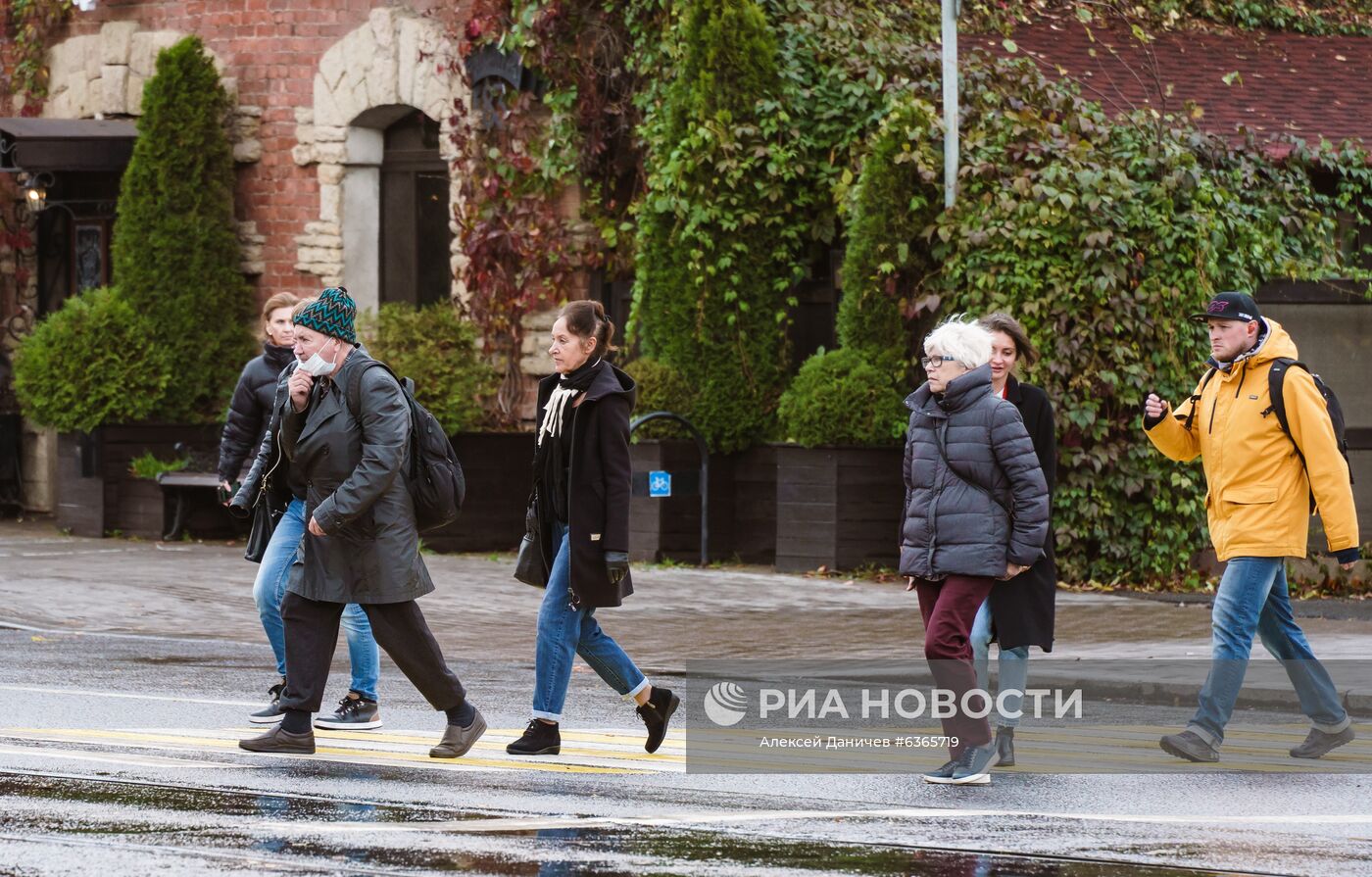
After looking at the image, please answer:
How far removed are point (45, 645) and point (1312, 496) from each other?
23.7 ft

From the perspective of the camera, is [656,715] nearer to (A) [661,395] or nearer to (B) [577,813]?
(B) [577,813]

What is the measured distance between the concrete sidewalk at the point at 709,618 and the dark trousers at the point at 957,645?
299 cm

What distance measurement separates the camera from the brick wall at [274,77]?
64.0 ft

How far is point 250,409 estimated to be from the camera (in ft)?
32.5

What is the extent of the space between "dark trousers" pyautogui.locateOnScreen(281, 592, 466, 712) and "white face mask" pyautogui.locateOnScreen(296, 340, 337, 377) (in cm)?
83

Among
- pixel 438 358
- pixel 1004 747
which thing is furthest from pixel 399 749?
pixel 438 358

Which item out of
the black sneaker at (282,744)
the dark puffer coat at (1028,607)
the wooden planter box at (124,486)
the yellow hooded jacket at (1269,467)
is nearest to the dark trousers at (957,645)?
the dark puffer coat at (1028,607)

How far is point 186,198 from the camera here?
19.4 metres

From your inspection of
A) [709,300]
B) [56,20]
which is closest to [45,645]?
[709,300]

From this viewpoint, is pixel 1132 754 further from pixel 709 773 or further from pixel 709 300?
pixel 709 300

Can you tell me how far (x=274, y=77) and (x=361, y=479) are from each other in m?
12.6

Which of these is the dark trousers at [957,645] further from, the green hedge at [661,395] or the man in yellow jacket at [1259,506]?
the green hedge at [661,395]

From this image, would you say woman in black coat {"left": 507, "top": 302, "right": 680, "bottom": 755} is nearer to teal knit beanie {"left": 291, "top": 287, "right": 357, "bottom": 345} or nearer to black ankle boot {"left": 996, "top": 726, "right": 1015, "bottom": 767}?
teal knit beanie {"left": 291, "top": 287, "right": 357, "bottom": 345}

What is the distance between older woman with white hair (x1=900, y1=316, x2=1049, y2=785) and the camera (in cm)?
771
